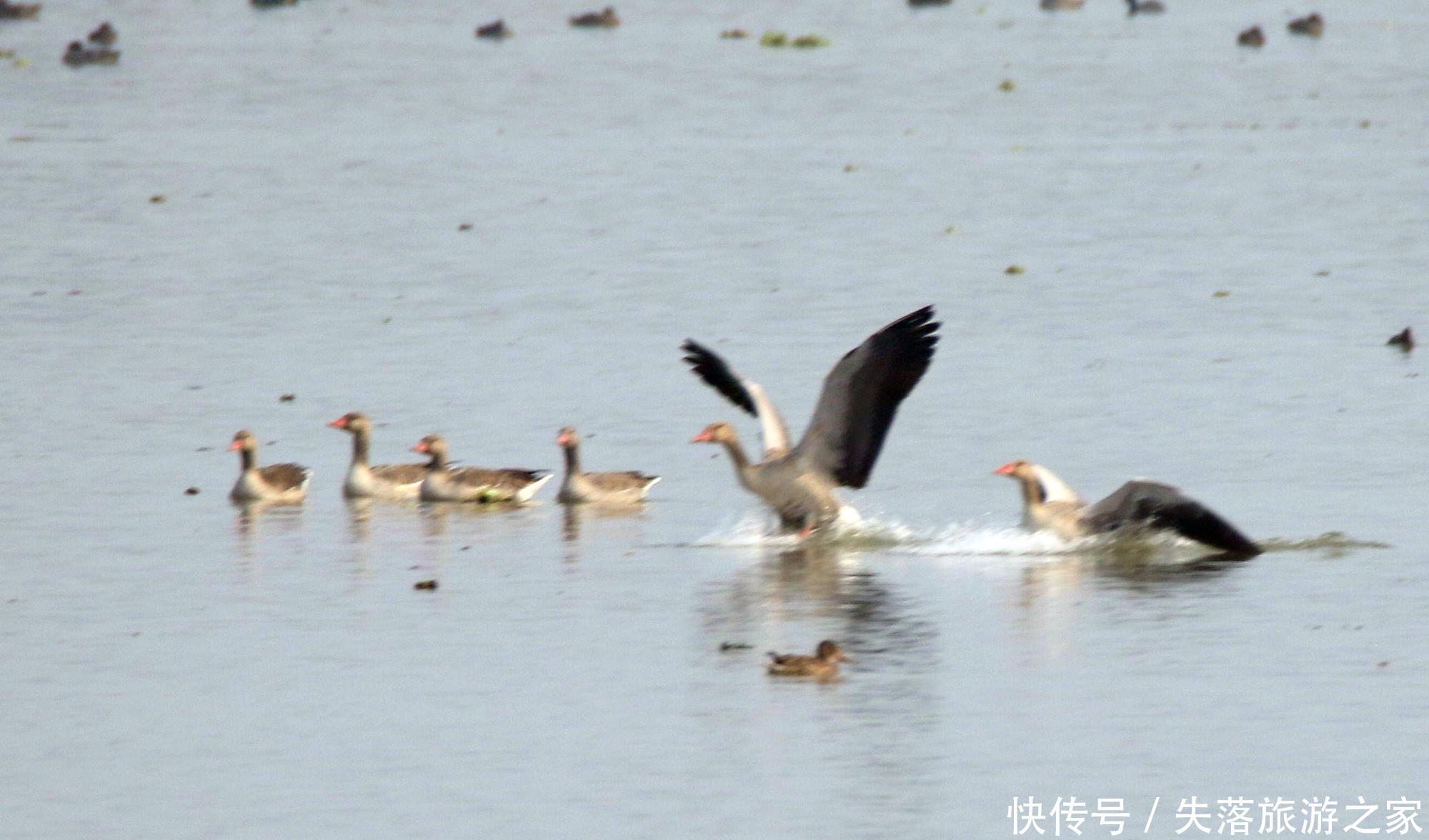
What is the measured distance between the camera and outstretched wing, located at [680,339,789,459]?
613 inches

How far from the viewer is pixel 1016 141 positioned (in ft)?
141

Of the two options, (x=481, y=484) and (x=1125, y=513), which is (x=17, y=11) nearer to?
(x=481, y=484)

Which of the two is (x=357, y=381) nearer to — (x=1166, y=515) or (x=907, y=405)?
(x=907, y=405)

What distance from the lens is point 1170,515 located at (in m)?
14.7

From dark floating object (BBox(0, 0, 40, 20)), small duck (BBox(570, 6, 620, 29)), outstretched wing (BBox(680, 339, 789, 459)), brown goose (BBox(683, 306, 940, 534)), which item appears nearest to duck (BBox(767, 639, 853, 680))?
brown goose (BBox(683, 306, 940, 534))

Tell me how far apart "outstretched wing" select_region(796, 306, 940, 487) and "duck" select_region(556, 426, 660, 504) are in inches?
55.3

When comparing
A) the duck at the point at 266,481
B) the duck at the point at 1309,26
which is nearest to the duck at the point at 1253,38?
the duck at the point at 1309,26

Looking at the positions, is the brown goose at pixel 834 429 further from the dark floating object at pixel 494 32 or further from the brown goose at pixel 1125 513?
the dark floating object at pixel 494 32

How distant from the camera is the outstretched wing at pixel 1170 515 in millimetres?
14617

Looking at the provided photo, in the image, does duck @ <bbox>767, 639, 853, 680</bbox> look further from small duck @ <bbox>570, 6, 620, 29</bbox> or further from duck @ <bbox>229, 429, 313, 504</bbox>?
small duck @ <bbox>570, 6, 620, 29</bbox>

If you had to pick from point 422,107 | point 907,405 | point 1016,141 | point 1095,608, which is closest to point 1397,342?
point 907,405

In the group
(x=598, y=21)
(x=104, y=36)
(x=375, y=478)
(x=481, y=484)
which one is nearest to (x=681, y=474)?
(x=481, y=484)

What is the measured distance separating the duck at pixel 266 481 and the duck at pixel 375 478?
31 cm

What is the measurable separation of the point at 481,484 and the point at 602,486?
0.73m
